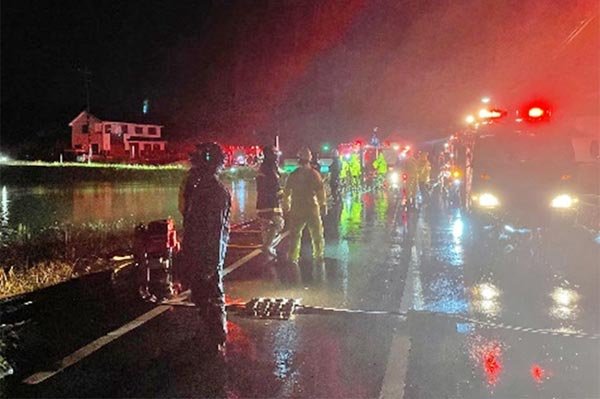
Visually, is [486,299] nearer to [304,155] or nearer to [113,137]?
[304,155]

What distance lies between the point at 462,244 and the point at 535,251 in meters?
1.77

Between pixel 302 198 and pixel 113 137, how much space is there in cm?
6647

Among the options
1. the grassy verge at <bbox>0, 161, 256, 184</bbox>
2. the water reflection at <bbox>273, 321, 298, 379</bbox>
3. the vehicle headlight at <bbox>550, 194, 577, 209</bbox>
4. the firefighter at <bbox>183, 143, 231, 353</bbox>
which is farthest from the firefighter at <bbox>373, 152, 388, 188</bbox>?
the firefighter at <bbox>183, 143, 231, 353</bbox>

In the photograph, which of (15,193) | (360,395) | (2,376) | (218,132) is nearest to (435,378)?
(360,395)

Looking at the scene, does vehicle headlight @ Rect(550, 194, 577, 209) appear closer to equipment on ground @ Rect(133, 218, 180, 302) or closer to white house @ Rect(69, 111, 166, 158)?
equipment on ground @ Rect(133, 218, 180, 302)

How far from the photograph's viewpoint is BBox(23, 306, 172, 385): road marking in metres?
5.38

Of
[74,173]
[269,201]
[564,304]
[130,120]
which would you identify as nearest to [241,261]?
[269,201]

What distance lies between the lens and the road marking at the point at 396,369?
502 centimetres

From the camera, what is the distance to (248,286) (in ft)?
30.3

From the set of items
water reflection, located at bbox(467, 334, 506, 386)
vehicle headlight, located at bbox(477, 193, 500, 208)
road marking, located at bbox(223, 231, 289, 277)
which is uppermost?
vehicle headlight, located at bbox(477, 193, 500, 208)

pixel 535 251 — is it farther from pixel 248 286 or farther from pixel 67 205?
pixel 67 205

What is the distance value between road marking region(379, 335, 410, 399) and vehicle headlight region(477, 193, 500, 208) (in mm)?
6468

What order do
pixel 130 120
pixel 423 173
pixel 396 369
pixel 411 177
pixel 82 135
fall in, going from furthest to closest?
pixel 130 120, pixel 82 135, pixel 423 173, pixel 411 177, pixel 396 369

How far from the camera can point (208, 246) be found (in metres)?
6.24
